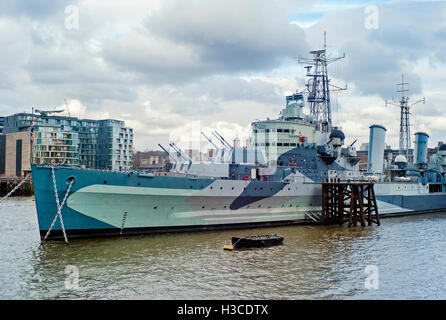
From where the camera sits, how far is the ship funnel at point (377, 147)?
1606 inches

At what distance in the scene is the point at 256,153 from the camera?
1126 inches

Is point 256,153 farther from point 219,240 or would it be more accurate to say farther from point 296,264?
point 296,264

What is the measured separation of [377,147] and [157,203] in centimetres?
2882

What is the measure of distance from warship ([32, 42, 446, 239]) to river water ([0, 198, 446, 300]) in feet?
3.88

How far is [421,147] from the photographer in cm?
5012

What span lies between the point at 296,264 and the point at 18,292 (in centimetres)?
1095

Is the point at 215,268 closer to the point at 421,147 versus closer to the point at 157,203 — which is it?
the point at 157,203

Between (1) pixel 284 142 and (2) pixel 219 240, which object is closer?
(2) pixel 219 240

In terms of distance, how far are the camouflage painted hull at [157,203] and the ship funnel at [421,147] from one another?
29178 millimetres

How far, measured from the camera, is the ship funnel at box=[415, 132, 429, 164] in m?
49.9

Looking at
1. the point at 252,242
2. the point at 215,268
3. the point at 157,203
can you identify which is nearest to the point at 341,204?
the point at 252,242

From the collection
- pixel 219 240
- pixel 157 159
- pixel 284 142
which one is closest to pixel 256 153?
pixel 284 142

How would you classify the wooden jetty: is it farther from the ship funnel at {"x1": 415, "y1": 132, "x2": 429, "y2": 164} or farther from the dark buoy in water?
the ship funnel at {"x1": 415, "y1": 132, "x2": 429, "y2": 164}
